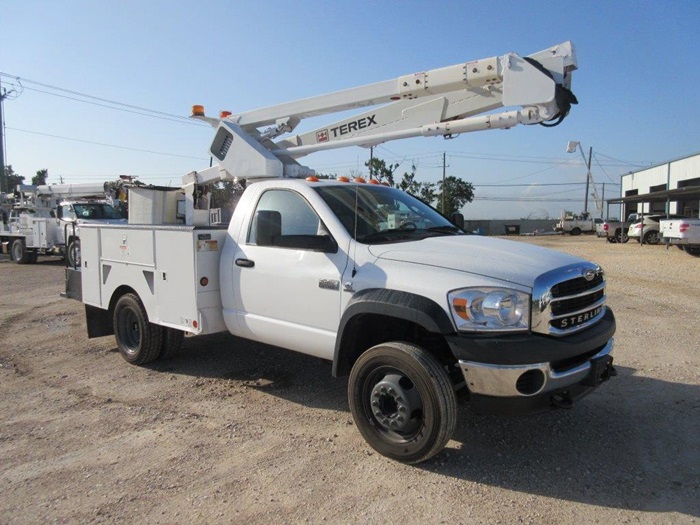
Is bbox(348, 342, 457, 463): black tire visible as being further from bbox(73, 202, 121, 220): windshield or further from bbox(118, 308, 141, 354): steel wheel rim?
bbox(73, 202, 121, 220): windshield

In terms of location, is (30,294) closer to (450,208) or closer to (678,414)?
(678,414)

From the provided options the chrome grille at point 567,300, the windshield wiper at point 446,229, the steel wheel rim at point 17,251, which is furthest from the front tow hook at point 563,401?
the steel wheel rim at point 17,251

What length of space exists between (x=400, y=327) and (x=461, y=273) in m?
0.75

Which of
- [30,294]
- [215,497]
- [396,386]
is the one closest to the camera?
[215,497]

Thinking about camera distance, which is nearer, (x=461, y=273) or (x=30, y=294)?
(x=461, y=273)

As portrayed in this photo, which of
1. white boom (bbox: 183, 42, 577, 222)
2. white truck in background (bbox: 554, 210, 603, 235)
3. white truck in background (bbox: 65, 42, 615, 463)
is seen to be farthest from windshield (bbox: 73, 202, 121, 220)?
white truck in background (bbox: 554, 210, 603, 235)

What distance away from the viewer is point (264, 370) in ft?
19.0

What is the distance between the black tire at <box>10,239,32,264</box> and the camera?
19.1 meters

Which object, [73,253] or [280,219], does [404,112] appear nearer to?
[280,219]

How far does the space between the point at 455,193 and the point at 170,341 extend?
6226 cm

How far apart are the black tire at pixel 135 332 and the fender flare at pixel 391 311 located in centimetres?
278

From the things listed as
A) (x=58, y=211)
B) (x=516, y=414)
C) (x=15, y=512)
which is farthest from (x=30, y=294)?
(x=516, y=414)

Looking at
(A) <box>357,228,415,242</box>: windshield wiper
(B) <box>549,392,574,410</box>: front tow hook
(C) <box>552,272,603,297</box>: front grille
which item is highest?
(A) <box>357,228,415,242</box>: windshield wiper

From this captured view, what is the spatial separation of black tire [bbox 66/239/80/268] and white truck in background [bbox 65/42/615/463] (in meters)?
0.70
